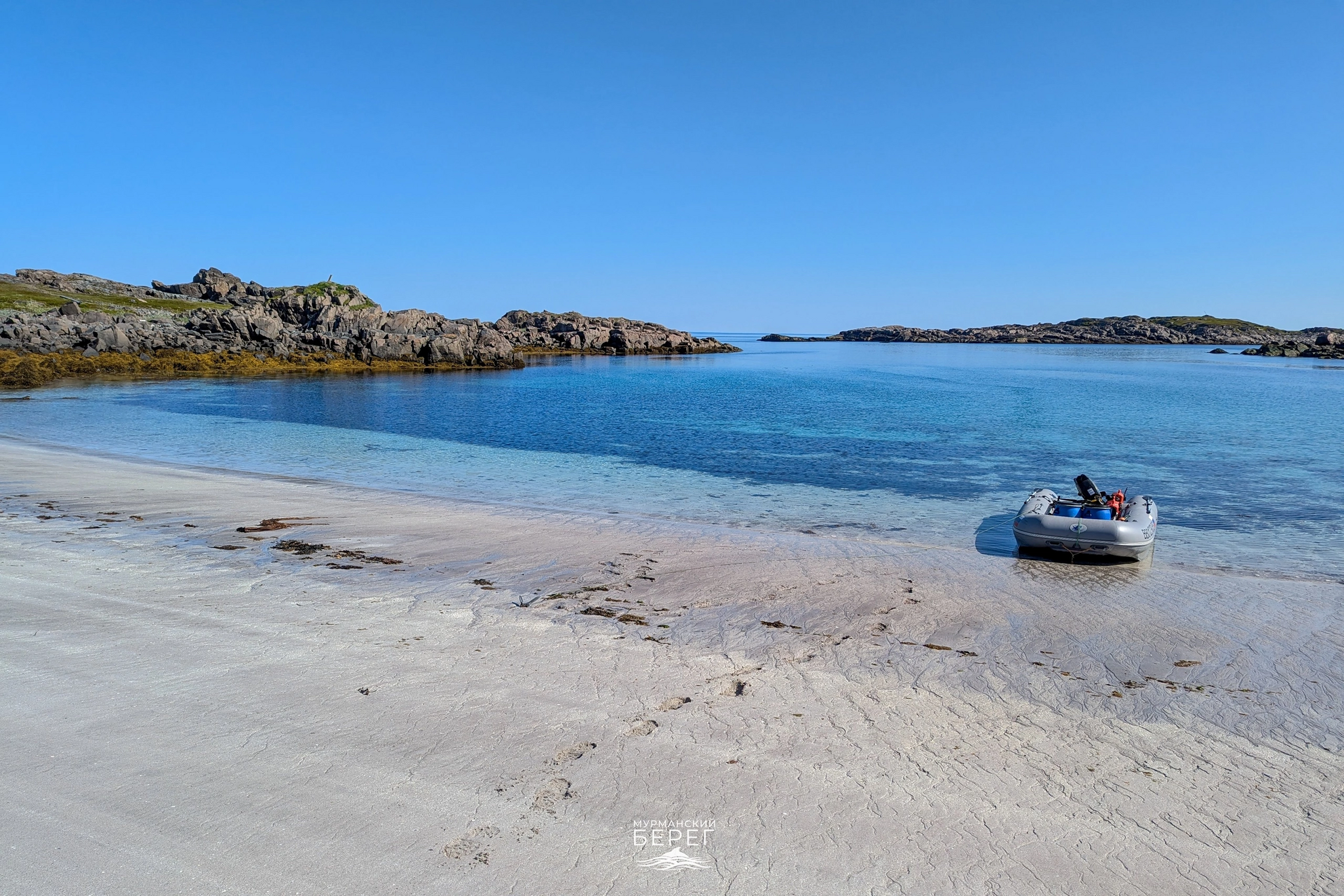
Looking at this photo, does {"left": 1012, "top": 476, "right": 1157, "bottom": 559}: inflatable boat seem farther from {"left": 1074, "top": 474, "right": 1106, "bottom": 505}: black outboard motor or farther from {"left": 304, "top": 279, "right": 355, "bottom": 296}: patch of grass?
{"left": 304, "top": 279, "right": 355, "bottom": 296}: patch of grass

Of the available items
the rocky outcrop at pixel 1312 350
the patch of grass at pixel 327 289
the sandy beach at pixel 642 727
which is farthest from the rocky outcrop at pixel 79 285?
the rocky outcrop at pixel 1312 350

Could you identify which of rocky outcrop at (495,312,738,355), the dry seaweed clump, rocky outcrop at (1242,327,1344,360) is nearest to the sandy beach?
the dry seaweed clump

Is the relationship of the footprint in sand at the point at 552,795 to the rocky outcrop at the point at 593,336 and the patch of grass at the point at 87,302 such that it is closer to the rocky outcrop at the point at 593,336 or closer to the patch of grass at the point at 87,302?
the patch of grass at the point at 87,302

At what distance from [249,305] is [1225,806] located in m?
95.4

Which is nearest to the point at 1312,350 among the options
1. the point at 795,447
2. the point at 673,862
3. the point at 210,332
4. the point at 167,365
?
the point at 795,447

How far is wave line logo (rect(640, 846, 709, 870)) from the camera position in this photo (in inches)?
169

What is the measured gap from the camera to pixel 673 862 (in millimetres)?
4332

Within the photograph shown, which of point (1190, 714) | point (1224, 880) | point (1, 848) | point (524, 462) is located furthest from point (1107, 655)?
point (524, 462)

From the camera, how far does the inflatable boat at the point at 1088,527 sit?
1202 centimetres

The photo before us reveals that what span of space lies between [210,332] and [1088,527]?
72.7 meters

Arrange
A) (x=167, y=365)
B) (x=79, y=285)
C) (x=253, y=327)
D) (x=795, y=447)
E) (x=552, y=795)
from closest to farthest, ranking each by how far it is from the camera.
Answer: (x=552, y=795), (x=795, y=447), (x=167, y=365), (x=253, y=327), (x=79, y=285)

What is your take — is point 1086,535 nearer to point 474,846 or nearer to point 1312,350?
point 474,846

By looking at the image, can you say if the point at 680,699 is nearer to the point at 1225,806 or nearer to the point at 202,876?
the point at 202,876

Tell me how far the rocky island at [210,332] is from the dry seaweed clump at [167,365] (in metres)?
0.11
